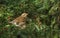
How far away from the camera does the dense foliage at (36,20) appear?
149 inches

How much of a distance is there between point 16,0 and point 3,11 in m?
0.82

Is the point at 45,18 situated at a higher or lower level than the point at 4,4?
lower

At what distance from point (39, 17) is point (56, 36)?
1.89ft

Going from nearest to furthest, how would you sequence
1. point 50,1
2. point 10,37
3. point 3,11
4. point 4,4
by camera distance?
point 10,37 → point 50,1 → point 3,11 → point 4,4

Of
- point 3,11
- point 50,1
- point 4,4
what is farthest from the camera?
point 4,4

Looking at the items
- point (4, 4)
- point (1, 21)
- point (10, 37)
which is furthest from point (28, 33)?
point (4, 4)

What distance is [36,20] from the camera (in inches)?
158

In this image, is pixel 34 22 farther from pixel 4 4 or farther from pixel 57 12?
pixel 4 4

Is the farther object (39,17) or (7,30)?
(39,17)

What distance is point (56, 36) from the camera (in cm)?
379

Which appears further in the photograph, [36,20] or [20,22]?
[36,20]

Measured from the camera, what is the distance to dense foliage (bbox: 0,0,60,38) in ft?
12.4

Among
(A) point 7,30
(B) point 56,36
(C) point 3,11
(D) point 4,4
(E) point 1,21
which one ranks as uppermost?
(D) point 4,4

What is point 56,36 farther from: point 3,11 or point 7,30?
point 3,11
